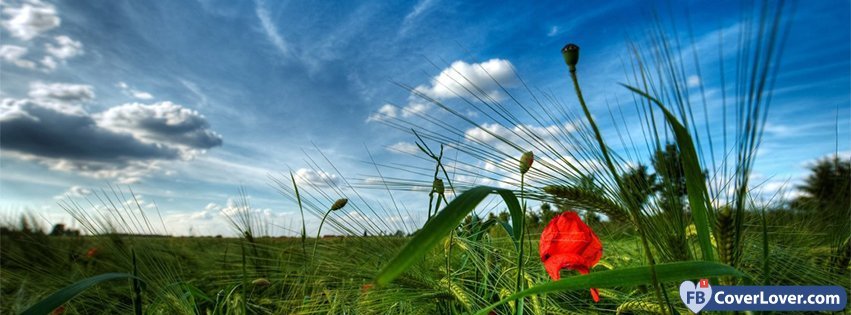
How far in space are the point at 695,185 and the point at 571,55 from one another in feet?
0.71

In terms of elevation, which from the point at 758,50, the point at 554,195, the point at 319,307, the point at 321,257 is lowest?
the point at 319,307

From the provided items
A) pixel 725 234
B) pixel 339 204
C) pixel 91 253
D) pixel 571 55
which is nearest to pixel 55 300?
pixel 339 204

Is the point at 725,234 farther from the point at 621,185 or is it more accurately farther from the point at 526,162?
the point at 526,162

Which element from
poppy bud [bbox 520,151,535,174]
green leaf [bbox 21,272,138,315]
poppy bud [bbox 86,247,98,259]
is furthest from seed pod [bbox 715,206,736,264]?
poppy bud [bbox 86,247,98,259]

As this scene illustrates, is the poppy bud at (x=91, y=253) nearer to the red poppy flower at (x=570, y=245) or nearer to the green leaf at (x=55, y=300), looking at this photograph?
the green leaf at (x=55, y=300)

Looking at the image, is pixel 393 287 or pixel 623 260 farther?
pixel 623 260

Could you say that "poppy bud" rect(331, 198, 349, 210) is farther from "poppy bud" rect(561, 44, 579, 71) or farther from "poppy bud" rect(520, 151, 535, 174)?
"poppy bud" rect(561, 44, 579, 71)

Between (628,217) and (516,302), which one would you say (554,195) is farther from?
(516,302)

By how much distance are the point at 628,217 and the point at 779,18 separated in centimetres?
31

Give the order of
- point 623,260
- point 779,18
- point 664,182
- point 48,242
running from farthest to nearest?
point 48,242 < point 623,260 < point 664,182 < point 779,18

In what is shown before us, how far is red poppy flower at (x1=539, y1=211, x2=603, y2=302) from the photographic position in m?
0.86

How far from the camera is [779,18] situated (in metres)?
0.51

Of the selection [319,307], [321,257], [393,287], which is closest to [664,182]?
[393,287]
